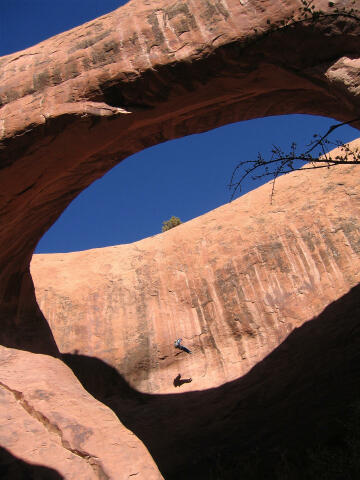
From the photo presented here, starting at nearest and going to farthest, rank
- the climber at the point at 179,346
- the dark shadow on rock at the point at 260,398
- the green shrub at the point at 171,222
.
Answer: the dark shadow on rock at the point at 260,398 → the climber at the point at 179,346 → the green shrub at the point at 171,222

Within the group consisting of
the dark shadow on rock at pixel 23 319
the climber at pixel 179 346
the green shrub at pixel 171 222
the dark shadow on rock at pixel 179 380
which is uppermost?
the green shrub at pixel 171 222

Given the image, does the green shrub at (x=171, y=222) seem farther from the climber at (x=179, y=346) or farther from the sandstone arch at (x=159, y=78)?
the sandstone arch at (x=159, y=78)

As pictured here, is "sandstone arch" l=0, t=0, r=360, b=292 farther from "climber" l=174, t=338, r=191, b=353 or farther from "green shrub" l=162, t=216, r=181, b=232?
"green shrub" l=162, t=216, r=181, b=232

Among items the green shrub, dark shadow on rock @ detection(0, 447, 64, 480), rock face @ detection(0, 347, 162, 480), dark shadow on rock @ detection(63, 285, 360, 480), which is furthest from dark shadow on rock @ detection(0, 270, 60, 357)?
the green shrub

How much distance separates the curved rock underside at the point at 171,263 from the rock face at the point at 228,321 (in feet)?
0.14

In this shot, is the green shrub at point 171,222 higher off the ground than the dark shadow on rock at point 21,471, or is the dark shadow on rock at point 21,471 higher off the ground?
the green shrub at point 171,222

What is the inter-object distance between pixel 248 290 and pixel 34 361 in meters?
5.47

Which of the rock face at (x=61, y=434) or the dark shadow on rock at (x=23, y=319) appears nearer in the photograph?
the rock face at (x=61, y=434)

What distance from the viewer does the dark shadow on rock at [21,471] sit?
11.7ft

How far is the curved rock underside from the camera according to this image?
4.28 metres

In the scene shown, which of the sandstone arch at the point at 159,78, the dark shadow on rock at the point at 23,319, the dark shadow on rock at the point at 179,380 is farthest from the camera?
the dark shadow on rock at the point at 179,380

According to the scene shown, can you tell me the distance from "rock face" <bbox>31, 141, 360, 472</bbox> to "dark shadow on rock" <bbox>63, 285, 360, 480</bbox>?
25 millimetres

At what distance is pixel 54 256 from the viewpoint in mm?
11961

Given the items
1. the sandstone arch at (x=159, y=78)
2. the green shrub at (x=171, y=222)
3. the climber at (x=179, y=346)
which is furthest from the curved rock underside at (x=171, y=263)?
the green shrub at (x=171, y=222)
